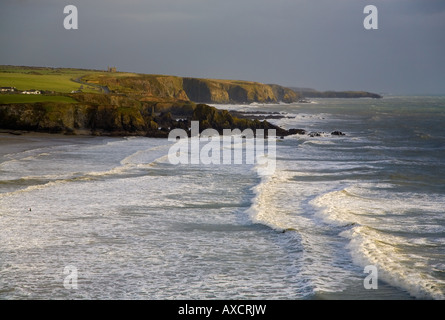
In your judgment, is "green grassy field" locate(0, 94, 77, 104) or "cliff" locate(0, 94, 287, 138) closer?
"cliff" locate(0, 94, 287, 138)

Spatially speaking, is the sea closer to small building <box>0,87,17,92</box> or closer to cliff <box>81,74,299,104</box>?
small building <box>0,87,17,92</box>

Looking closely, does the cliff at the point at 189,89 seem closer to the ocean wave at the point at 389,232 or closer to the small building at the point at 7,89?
the small building at the point at 7,89

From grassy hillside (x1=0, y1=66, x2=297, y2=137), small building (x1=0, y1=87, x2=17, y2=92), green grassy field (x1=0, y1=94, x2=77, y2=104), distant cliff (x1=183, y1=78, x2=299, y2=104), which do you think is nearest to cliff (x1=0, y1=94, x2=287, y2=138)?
grassy hillside (x1=0, y1=66, x2=297, y2=137)

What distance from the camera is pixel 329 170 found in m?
27.4

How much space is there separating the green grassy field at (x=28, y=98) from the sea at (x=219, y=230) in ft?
67.9

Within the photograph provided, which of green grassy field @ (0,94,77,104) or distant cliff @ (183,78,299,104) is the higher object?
distant cliff @ (183,78,299,104)

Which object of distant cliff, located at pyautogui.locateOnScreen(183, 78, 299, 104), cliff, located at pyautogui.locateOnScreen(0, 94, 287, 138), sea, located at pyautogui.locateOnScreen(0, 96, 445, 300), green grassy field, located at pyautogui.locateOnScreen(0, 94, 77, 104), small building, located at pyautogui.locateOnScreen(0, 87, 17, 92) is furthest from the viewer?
distant cliff, located at pyautogui.locateOnScreen(183, 78, 299, 104)

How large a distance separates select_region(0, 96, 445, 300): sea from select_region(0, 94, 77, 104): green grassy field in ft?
67.9

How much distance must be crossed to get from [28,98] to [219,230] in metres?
40.3

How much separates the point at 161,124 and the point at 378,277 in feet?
148

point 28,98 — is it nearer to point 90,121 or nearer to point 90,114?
point 90,114

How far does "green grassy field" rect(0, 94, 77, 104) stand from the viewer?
48938mm

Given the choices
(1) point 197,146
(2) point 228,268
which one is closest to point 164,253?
(2) point 228,268
